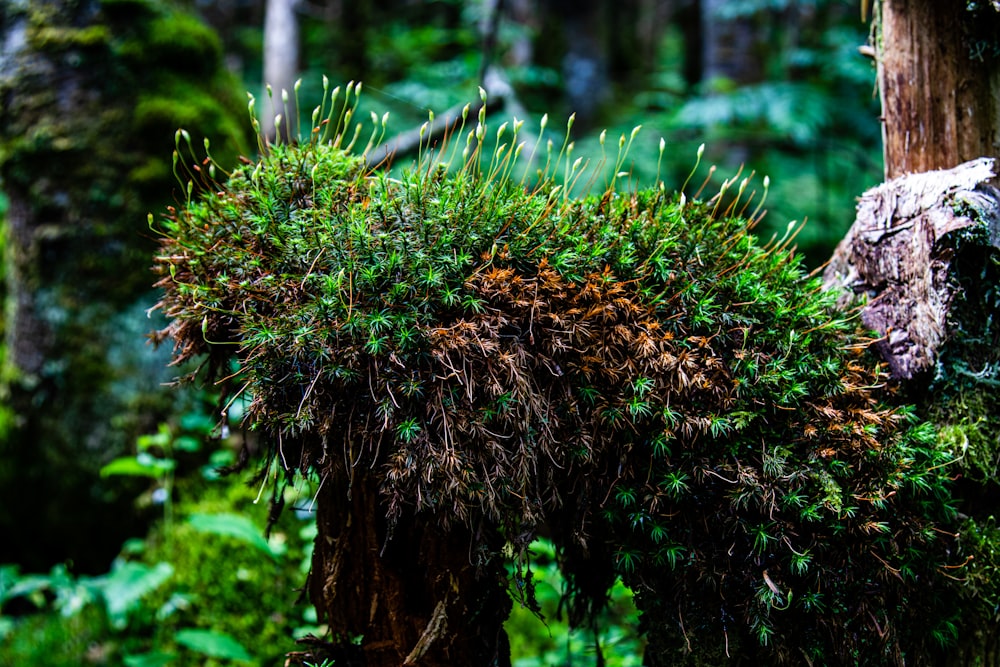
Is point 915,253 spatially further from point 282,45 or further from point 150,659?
point 282,45

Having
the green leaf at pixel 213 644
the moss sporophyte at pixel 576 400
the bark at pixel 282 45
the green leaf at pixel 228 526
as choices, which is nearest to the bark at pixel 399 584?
the moss sporophyte at pixel 576 400

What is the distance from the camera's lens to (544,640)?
347 centimetres

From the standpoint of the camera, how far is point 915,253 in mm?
2127

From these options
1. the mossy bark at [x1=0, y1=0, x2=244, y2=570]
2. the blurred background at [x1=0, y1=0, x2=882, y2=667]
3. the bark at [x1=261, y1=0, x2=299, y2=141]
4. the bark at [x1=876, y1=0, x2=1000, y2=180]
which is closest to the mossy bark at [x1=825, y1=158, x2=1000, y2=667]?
the bark at [x1=876, y1=0, x2=1000, y2=180]

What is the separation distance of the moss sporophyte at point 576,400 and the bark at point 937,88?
1.03 meters

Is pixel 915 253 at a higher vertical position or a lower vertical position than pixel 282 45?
lower

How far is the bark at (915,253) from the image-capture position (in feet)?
6.73

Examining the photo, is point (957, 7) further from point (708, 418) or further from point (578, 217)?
point (708, 418)

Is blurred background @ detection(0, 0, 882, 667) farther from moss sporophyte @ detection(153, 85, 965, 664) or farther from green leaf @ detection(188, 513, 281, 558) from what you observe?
moss sporophyte @ detection(153, 85, 965, 664)

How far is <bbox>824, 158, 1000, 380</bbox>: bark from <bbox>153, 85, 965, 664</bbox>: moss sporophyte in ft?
0.93

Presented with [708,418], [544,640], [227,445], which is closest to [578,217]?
[708,418]

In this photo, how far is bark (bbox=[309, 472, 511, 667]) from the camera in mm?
1841

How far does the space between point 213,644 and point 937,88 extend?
148 inches

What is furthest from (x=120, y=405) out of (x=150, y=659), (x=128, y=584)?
(x=150, y=659)
